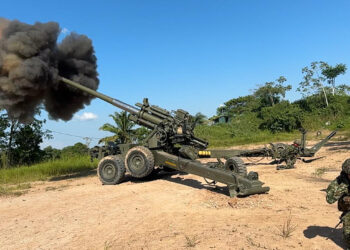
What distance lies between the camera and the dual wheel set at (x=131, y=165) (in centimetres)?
823

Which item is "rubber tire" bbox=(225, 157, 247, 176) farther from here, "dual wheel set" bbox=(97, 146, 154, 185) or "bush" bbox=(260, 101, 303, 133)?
"bush" bbox=(260, 101, 303, 133)

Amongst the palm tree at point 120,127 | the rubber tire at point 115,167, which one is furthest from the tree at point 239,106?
the rubber tire at point 115,167

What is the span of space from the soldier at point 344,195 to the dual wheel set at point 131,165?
3.88 metres

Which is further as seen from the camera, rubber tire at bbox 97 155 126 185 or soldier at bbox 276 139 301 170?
soldier at bbox 276 139 301 170

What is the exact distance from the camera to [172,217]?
17.5ft

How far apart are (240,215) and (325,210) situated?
135 cm

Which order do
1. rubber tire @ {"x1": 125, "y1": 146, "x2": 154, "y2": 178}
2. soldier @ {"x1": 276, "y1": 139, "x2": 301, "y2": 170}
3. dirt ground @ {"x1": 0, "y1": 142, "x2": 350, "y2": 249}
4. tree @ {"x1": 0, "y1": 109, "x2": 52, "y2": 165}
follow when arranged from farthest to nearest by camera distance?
tree @ {"x1": 0, "y1": 109, "x2": 52, "y2": 165} < soldier @ {"x1": 276, "y1": 139, "x2": 301, "y2": 170} < rubber tire @ {"x1": 125, "y1": 146, "x2": 154, "y2": 178} < dirt ground @ {"x1": 0, "y1": 142, "x2": 350, "y2": 249}

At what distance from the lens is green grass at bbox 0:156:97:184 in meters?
11.4

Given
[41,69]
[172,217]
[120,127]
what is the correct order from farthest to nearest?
[120,127], [41,69], [172,217]

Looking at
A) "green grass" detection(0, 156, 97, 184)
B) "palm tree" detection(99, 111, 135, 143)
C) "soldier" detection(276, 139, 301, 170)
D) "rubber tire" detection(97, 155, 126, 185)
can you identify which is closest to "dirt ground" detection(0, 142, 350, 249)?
"rubber tire" detection(97, 155, 126, 185)

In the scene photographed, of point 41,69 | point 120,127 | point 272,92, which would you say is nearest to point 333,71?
point 272,92

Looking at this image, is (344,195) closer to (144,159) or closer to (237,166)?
(237,166)

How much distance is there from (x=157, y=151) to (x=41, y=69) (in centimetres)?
417

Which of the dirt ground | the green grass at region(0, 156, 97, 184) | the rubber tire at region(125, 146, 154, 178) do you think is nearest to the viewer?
the dirt ground
